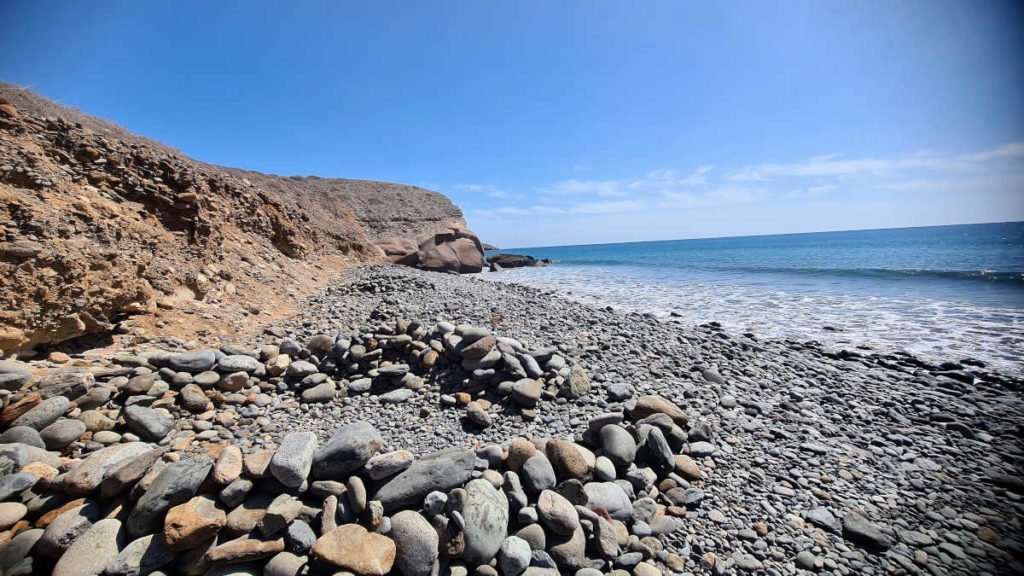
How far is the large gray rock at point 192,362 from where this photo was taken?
408 centimetres

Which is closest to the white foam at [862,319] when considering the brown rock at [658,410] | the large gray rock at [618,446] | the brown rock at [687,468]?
the brown rock at [658,410]

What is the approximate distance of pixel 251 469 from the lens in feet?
8.52

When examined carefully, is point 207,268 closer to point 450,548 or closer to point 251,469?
point 251,469

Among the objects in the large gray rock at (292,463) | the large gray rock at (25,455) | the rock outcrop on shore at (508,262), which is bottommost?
the large gray rock at (292,463)

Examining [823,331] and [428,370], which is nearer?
[428,370]

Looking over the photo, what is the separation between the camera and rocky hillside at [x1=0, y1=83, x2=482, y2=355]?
13.3 ft

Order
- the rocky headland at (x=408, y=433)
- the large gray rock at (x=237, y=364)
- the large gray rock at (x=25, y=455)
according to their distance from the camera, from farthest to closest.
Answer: the large gray rock at (x=237, y=364) < the large gray rock at (x=25, y=455) < the rocky headland at (x=408, y=433)

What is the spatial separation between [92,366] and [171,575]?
3.09 metres

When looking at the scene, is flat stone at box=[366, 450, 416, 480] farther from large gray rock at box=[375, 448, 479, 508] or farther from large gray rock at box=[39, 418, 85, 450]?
large gray rock at box=[39, 418, 85, 450]

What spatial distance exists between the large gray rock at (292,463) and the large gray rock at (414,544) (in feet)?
2.54

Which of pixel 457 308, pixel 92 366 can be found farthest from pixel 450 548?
pixel 457 308

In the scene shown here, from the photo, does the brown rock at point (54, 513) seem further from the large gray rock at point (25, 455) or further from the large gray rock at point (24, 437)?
the large gray rock at point (24, 437)

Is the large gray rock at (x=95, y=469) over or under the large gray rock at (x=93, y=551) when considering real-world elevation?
over

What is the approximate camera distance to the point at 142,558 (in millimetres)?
2174
